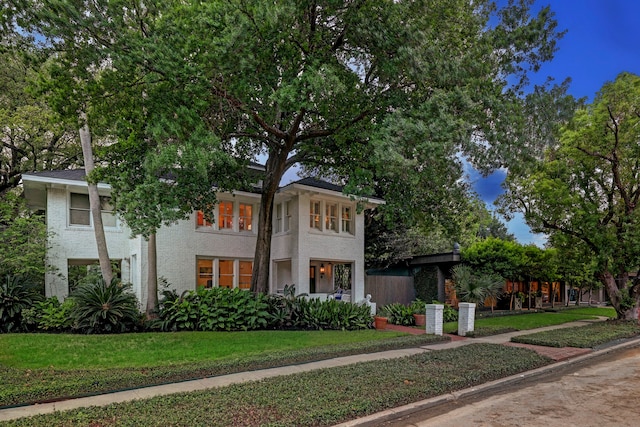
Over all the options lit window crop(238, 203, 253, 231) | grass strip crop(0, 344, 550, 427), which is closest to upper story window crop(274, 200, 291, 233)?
lit window crop(238, 203, 253, 231)

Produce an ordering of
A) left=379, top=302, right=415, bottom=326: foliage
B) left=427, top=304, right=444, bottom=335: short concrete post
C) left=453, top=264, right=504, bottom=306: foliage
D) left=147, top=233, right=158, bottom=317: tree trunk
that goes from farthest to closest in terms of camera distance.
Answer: left=453, top=264, right=504, bottom=306: foliage, left=379, top=302, right=415, bottom=326: foliage, left=147, top=233, right=158, bottom=317: tree trunk, left=427, top=304, right=444, bottom=335: short concrete post

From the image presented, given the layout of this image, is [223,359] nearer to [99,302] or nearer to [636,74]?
[99,302]

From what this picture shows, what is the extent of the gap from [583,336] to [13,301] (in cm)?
1695

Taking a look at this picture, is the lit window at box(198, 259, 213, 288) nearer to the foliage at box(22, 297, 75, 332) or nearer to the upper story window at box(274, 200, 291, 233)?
the upper story window at box(274, 200, 291, 233)

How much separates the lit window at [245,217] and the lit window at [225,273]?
1.54 m

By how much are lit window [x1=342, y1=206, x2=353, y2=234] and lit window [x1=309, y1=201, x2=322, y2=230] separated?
1.27 meters

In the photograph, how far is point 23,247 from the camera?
13.3 meters

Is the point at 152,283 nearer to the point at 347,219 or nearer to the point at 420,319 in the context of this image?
the point at 347,219

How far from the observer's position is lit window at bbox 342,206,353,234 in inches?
687

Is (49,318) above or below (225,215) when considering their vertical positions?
below

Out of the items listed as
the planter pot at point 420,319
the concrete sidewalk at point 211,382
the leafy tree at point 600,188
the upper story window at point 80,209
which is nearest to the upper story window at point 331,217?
the planter pot at point 420,319

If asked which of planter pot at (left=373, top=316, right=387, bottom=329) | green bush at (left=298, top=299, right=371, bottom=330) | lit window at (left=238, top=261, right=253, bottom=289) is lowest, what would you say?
planter pot at (left=373, top=316, right=387, bottom=329)

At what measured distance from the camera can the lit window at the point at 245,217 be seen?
1750cm

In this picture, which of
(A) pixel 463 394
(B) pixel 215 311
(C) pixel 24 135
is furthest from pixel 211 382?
(C) pixel 24 135
